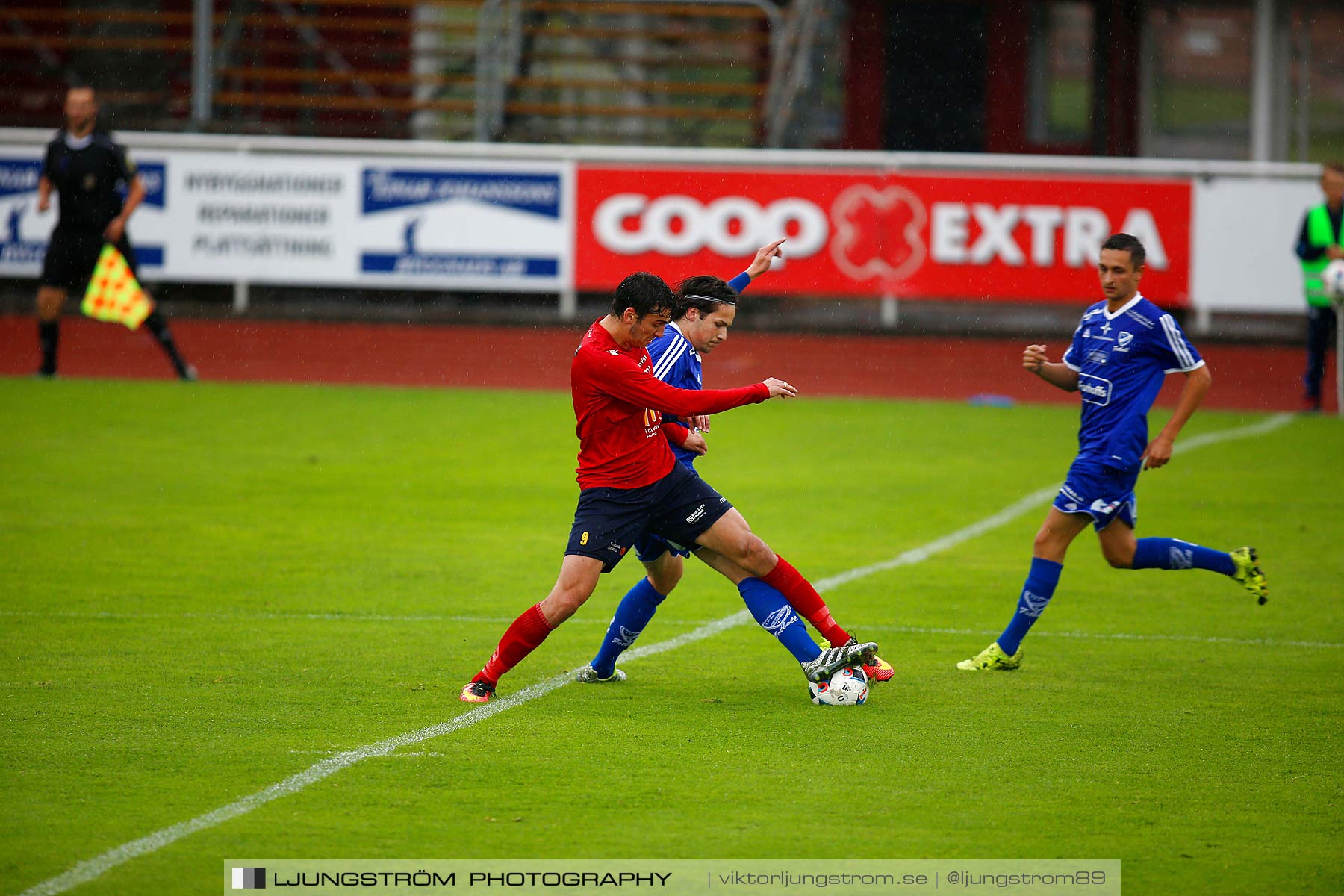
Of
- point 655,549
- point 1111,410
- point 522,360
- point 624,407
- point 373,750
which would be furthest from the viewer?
point 522,360

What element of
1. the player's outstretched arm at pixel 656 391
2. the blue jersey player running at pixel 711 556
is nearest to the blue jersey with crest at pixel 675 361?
the blue jersey player running at pixel 711 556

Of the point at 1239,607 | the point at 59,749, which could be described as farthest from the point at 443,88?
the point at 59,749

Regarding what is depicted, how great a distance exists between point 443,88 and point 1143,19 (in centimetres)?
1275

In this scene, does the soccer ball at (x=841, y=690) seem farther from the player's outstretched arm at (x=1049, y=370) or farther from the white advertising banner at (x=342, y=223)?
the white advertising banner at (x=342, y=223)

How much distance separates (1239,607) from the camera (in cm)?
875

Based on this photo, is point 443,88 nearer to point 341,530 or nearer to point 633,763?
point 341,530

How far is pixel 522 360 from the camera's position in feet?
60.6

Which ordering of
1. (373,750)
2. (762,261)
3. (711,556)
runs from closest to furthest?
(373,750) → (711,556) → (762,261)

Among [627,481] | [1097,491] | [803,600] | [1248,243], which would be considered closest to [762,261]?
[627,481]

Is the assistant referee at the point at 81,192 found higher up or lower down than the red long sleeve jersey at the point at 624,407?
higher up

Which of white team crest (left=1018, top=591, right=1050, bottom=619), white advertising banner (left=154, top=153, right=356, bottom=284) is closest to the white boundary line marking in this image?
white team crest (left=1018, top=591, right=1050, bottom=619)

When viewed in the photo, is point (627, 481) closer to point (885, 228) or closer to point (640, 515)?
point (640, 515)

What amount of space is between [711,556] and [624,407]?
748 mm

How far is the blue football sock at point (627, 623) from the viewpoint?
6711 mm
